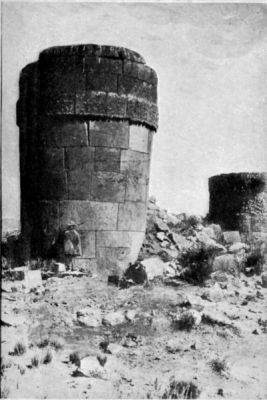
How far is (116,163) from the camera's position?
22.4 feet

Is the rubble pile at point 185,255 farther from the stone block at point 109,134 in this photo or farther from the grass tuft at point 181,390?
the grass tuft at point 181,390

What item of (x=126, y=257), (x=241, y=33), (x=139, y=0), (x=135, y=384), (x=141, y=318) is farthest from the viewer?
(x=126, y=257)

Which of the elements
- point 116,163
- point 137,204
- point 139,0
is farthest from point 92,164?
point 139,0

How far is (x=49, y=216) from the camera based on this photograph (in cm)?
685

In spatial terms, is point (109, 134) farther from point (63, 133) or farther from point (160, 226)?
point (160, 226)

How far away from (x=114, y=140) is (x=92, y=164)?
1.56 ft

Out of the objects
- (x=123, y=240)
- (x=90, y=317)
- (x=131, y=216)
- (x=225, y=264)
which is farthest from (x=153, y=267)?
(x=90, y=317)

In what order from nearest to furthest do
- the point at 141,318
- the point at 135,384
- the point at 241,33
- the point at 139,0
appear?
the point at 135,384 → the point at 141,318 → the point at 139,0 → the point at 241,33

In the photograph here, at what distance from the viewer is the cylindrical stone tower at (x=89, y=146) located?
6.67m

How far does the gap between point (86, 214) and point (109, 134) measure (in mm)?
1199

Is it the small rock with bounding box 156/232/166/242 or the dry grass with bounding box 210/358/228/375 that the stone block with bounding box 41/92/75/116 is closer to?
the small rock with bounding box 156/232/166/242

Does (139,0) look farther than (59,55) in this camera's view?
No

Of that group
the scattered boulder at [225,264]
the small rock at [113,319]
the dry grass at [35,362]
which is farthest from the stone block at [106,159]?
the dry grass at [35,362]

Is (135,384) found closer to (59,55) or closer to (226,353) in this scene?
(226,353)
